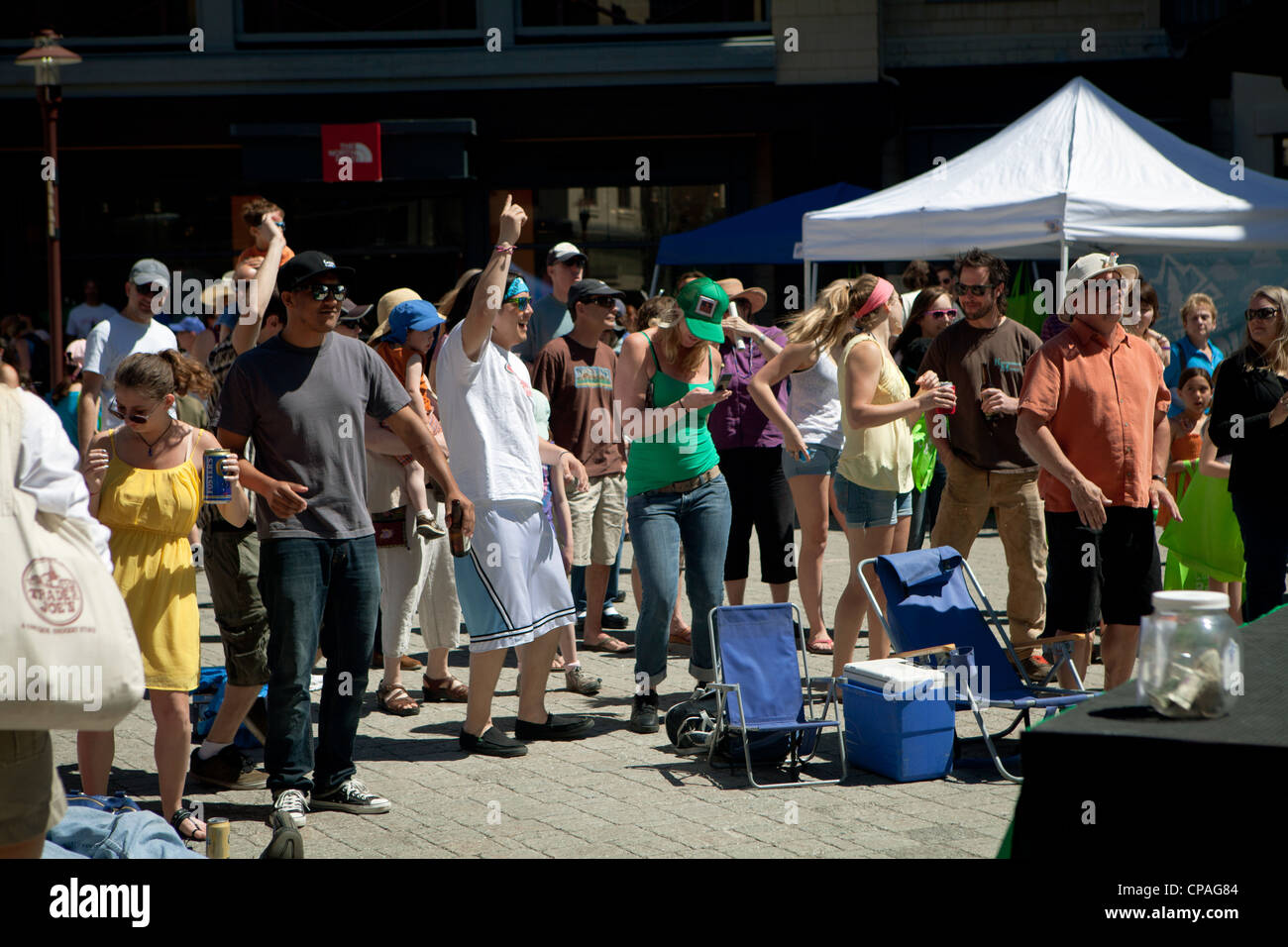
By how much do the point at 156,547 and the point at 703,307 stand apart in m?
2.58

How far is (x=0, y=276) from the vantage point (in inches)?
700

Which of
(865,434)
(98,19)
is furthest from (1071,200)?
(98,19)

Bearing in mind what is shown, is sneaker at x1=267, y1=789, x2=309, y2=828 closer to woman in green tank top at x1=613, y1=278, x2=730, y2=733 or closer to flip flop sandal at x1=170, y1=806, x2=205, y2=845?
flip flop sandal at x1=170, y1=806, x2=205, y2=845

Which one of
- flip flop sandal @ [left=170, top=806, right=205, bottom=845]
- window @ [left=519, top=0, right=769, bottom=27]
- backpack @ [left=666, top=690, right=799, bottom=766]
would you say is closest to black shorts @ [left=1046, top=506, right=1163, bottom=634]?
backpack @ [left=666, top=690, right=799, bottom=766]

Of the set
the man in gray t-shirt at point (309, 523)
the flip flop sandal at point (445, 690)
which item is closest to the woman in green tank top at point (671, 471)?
the flip flop sandal at point (445, 690)

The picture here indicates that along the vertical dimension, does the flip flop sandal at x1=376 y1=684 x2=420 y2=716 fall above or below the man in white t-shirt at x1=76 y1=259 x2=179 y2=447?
below

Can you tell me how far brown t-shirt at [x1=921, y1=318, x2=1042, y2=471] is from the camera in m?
6.97

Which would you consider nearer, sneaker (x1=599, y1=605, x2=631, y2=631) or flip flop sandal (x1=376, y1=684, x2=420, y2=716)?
flip flop sandal (x1=376, y1=684, x2=420, y2=716)

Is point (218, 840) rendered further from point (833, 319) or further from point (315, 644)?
point (833, 319)

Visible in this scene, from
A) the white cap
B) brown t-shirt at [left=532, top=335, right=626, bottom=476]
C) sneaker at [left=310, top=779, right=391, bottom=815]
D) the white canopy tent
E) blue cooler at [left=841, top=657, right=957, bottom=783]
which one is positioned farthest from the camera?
the white canopy tent

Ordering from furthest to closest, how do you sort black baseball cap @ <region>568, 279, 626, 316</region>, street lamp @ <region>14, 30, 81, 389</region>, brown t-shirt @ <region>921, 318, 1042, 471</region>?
street lamp @ <region>14, 30, 81, 389</region> → black baseball cap @ <region>568, 279, 626, 316</region> → brown t-shirt @ <region>921, 318, 1042, 471</region>

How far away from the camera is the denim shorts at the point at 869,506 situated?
22.0 ft

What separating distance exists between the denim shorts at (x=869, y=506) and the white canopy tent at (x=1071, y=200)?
3.44 meters

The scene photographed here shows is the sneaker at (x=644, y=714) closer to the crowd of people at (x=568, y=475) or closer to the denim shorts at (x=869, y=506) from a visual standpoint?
the crowd of people at (x=568, y=475)
